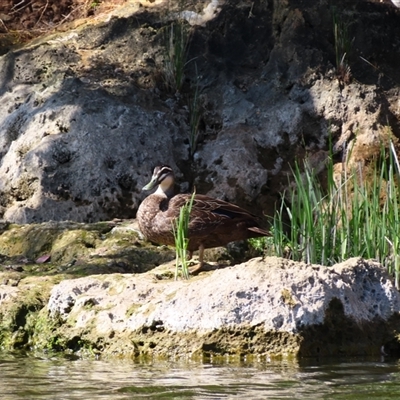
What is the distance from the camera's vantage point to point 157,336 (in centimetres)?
632

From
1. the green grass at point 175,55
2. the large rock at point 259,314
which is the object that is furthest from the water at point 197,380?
the green grass at point 175,55

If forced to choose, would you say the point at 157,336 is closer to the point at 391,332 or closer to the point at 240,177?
the point at 391,332

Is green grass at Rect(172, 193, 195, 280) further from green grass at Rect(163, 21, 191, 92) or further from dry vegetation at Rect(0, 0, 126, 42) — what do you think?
dry vegetation at Rect(0, 0, 126, 42)

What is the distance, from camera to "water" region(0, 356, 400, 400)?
193 inches

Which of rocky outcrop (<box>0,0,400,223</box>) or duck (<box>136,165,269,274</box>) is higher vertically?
rocky outcrop (<box>0,0,400,223</box>)

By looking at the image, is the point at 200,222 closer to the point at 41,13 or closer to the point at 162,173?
the point at 162,173

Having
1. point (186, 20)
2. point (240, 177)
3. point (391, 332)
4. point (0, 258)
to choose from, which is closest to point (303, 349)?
point (391, 332)

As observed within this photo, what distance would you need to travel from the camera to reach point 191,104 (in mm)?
12375

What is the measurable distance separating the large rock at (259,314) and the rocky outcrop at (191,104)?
186 inches

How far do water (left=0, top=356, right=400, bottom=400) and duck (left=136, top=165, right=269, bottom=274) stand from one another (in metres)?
1.77

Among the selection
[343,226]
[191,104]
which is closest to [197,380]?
[343,226]

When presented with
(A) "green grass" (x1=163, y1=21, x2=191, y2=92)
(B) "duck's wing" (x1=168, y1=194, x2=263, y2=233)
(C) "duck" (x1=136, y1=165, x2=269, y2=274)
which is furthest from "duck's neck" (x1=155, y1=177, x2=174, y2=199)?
(A) "green grass" (x1=163, y1=21, x2=191, y2=92)

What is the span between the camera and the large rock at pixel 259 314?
611 cm

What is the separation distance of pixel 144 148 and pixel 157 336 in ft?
18.3
